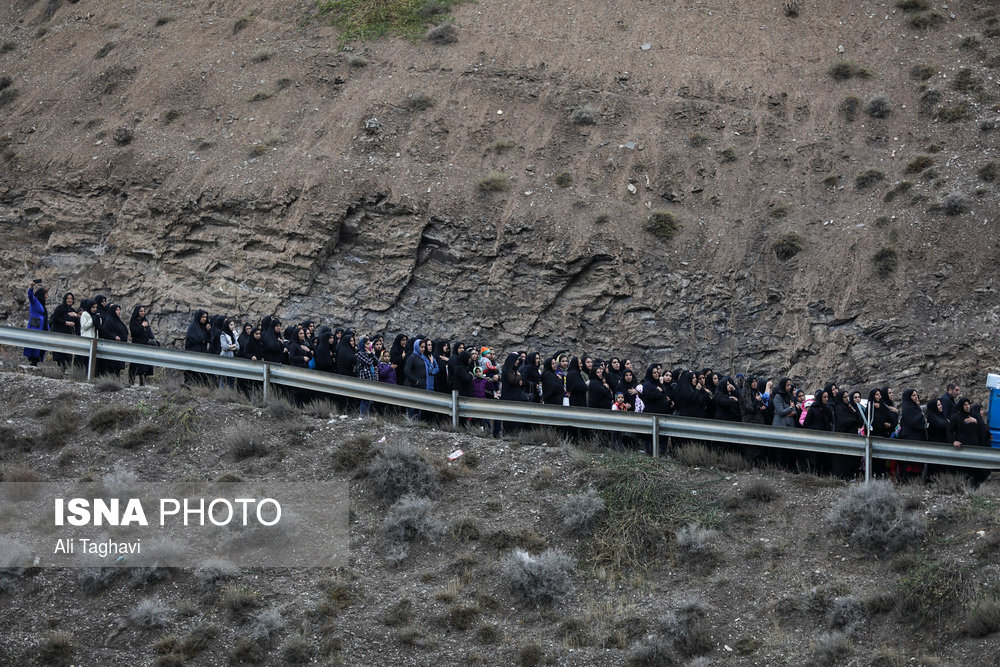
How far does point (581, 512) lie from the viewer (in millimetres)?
13461

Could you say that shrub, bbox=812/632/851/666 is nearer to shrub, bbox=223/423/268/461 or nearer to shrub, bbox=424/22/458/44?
shrub, bbox=223/423/268/461

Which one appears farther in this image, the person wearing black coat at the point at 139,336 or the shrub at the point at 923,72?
the shrub at the point at 923,72

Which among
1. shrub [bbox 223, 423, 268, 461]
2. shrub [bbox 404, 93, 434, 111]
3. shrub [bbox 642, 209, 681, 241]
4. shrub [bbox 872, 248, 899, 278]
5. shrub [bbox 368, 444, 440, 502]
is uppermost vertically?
shrub [bbox 404, 93, 434, 111]

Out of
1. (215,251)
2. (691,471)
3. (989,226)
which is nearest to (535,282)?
(215,251)

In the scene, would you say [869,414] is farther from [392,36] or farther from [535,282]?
[392,36]

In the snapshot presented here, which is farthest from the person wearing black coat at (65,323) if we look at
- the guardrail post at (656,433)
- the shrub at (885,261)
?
the shrub at (885,261)

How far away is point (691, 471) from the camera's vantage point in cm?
1468

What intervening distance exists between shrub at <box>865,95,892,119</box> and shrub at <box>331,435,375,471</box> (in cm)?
1775

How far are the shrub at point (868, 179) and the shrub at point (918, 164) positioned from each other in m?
0.60

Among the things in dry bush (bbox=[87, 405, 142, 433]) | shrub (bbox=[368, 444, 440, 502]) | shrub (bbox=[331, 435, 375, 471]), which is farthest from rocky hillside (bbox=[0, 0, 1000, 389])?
shrub (bbox=[368, 444, 440, 502])

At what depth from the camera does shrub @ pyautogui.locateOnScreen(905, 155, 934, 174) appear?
2583cm

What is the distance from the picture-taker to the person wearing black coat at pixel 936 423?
14922mm

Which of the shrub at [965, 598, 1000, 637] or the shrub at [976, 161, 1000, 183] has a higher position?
the shrub at [976, 161, 1000, 183]

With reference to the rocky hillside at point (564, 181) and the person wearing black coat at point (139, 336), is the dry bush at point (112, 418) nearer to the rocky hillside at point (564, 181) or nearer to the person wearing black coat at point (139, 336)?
the person wearing black coat at point (139, 336)
